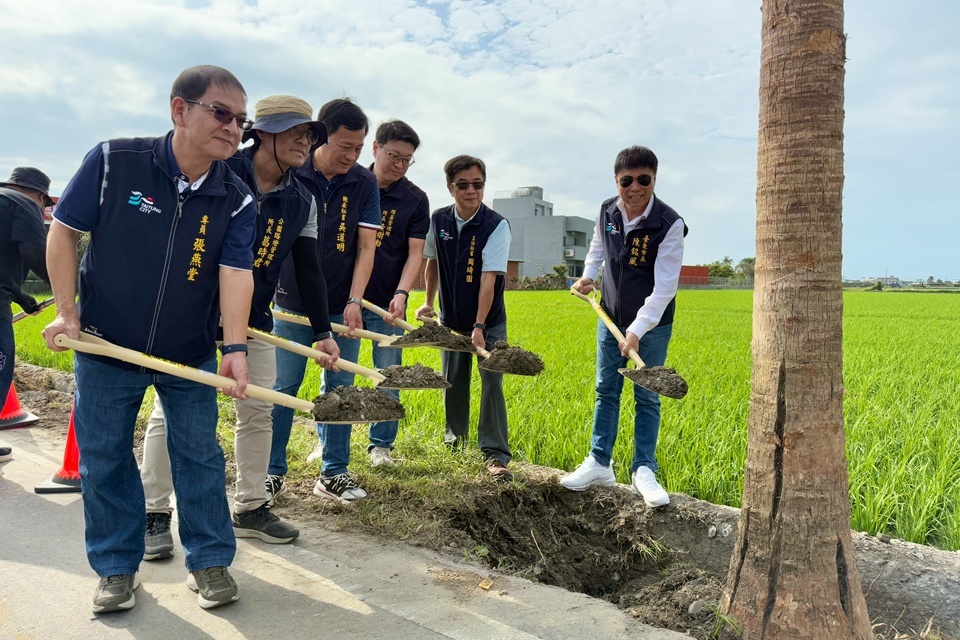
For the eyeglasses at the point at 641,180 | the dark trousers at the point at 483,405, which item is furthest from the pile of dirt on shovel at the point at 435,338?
the eyeglasses at the point at 641,180

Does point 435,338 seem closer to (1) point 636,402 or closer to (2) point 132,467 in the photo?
(1) point 636,402

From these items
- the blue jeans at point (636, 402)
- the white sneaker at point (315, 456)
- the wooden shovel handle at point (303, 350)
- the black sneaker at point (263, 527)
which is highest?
the wooden shovel handle at point (303, 350)

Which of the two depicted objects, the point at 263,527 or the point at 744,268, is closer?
the point at 263,527

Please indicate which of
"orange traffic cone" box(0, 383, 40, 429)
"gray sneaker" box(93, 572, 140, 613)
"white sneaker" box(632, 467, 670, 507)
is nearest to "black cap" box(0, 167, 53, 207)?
"orange traffic cone" box(0, 383, 40, 429)

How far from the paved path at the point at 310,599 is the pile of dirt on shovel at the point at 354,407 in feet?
2.33

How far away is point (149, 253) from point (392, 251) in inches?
80.0

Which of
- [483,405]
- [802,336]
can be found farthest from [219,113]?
[483,405]

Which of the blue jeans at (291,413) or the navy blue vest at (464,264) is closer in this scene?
the blue jeans at (291,413)

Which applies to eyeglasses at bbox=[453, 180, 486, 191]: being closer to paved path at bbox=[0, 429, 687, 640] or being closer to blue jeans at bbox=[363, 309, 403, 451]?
blue jeans at bbox=[363, 309, 403, 451]

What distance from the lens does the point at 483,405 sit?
13.8 feet

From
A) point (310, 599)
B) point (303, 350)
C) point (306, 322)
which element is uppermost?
point (306, 322)

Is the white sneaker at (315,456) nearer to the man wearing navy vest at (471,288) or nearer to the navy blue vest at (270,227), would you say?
the man wearing navy vest at (471,288)

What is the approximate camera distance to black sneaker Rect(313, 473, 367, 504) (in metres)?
3.55

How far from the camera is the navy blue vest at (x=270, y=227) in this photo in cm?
304
